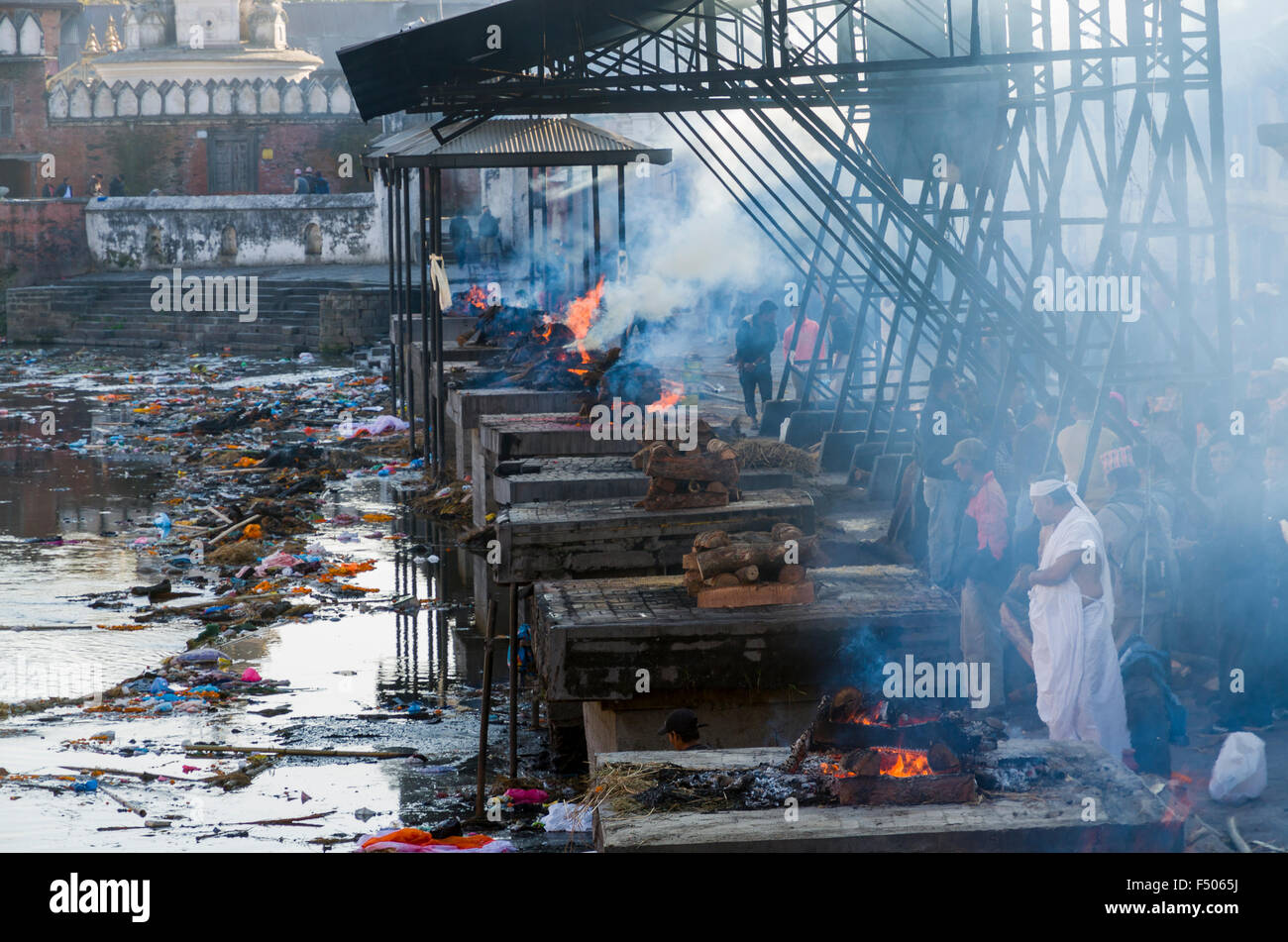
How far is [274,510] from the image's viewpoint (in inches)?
605

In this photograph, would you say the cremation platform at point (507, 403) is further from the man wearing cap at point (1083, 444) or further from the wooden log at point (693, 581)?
the wooden log at point (693, 581)

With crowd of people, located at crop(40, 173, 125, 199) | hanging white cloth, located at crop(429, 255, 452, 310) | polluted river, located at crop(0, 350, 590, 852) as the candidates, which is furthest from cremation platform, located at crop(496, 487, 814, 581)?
crowd of people, located at crop(40, 173, 125, 199)

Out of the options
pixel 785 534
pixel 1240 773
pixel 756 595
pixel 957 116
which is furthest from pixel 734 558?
pixel 957 116

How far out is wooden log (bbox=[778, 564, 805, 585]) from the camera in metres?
8.07

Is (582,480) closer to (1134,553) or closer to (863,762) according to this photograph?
(1134,553)

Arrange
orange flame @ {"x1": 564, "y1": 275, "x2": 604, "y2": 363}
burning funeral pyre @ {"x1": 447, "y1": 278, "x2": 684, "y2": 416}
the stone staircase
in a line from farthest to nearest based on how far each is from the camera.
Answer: the stone staircase, orange flame @ {"x1": 564, "y1": 275, "x2": 604, "y2": 363}, burning funeral pyre @ {"x1": 447, "y1": 278, "x2": 684, "y2": 416}

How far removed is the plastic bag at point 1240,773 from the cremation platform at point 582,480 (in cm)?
495

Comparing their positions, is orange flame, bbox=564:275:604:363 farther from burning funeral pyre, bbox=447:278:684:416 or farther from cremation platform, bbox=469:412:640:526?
cremation platform, bbox=469:412:640:526

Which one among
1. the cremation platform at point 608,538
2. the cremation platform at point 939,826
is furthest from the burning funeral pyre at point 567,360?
the cremation platform at point 939,826

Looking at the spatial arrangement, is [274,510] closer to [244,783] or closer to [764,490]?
[764,490]

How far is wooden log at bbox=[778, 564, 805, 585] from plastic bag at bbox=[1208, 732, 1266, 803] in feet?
7.52

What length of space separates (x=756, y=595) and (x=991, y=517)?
1346mm
